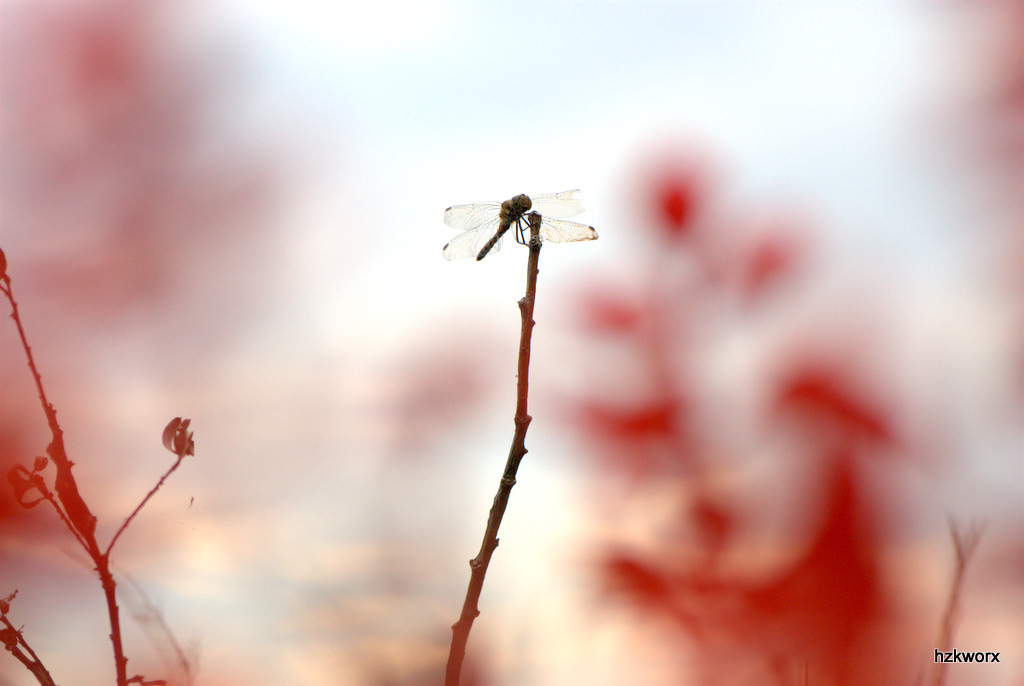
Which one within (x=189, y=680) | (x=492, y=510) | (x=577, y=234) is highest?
(x=577, y=234)

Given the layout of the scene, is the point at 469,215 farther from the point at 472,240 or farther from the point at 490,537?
the point at 490,537

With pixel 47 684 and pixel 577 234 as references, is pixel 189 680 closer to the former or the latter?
pixel 47 684

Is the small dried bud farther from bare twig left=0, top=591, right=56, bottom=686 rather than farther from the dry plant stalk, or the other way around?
bare twig left=0, top=591, right=56, bottom=686

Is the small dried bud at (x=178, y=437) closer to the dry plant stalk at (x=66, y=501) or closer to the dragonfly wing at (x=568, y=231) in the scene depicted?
the dry plant stalk at (x=66, y=501)

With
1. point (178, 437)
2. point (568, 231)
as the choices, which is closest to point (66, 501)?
point (178, 437)

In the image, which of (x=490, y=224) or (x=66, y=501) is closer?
(x=66, y=501)

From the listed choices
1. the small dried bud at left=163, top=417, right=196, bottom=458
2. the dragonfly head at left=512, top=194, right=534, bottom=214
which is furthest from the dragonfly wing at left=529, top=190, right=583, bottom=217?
the small dried bud at left=163, top=417, right=196, bottom=458

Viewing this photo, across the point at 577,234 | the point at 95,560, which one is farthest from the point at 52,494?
the point at 577,234
